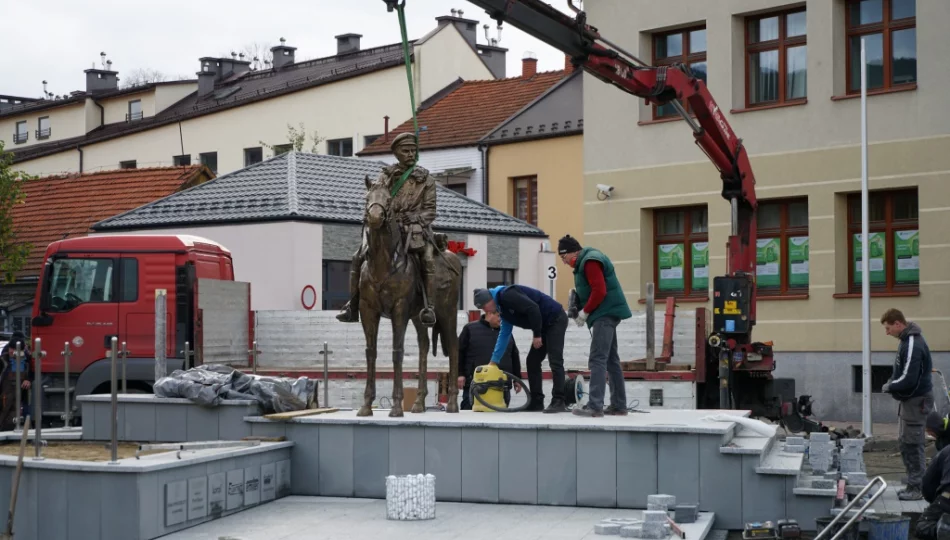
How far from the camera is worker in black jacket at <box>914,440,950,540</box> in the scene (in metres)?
11.6

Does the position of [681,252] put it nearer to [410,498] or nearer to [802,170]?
[802,170]

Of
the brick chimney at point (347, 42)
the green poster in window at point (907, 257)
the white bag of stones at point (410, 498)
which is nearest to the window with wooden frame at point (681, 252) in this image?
the green poster in window at point (907, 257)

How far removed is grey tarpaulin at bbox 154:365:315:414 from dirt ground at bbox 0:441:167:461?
78cm

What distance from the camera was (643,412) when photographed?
50.0 ft

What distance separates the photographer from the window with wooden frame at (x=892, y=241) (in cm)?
2589

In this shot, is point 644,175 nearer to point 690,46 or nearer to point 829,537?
point 690,46

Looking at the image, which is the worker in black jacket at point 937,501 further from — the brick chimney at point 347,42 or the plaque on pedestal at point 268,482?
the brick chimney at point 347,42

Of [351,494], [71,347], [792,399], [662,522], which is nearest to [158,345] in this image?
[71,347]

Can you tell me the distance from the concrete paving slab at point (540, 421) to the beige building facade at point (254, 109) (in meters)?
30.1

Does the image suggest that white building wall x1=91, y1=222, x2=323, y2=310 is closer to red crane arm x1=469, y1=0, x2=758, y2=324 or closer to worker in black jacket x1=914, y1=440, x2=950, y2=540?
red crane arm x1=469, y1=0, x2=758, y2=324

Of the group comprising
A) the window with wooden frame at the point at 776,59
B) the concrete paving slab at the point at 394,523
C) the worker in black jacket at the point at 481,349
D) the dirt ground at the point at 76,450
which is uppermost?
the window with wooden frame at the point at 776,59

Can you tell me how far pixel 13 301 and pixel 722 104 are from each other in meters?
19.4

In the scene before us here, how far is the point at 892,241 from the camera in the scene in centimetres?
2612

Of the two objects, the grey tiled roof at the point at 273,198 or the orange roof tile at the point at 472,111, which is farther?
the orange roof tile at the point at 472,111
